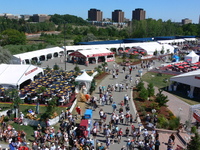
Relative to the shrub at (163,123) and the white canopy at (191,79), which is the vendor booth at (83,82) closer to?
the shrub at (163,123)

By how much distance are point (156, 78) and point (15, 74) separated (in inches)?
648

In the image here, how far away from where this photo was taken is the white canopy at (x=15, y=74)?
19062 millimetres

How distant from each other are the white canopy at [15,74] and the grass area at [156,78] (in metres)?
13.1

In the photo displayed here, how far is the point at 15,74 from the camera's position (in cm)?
2030

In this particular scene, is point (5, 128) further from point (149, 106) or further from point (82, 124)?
point (149, 106)

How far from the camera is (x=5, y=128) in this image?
510 inches

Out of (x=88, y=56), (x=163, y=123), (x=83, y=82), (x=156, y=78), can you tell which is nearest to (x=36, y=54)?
(x=88, y=56)

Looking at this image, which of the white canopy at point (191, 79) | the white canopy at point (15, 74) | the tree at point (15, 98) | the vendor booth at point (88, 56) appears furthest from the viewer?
the vendor booth at point (88, 56)

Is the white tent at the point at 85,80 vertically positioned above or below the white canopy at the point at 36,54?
below

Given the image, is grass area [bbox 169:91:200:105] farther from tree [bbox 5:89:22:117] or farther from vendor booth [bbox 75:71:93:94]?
tree [bbox 5:89:22:117]

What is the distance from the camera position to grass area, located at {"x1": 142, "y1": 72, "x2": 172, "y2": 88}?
24.8 m

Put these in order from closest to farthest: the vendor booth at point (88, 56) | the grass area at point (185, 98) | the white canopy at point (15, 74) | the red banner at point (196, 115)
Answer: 1. the red banner at point (196, 115)
2. the white canopy at point (15, 74)
3. the grass area at point (185, 98)
4. the vendor booth at point (88, 56)

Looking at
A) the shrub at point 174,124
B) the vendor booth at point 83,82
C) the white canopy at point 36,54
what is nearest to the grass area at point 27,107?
the vendor booth at point 83,82

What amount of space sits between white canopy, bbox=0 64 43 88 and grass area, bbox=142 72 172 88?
1309 cm
